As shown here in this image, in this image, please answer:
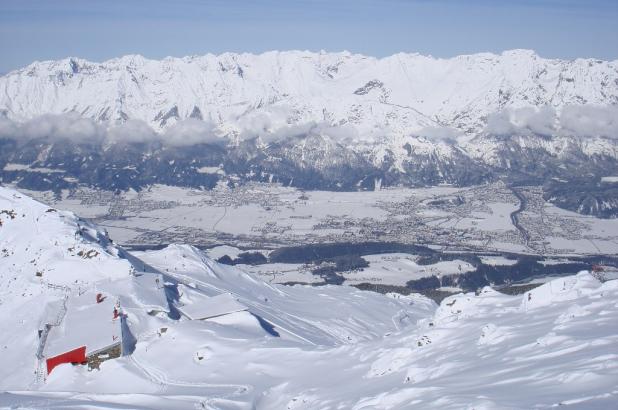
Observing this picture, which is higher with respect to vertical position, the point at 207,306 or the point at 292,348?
the point at 292,348

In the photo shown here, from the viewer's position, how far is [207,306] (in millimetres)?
42938

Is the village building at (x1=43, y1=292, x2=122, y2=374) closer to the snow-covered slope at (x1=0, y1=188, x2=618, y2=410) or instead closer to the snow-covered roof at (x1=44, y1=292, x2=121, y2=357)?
the snow-covered roof at (x1=44, y1=292, x2=121, y2=357)

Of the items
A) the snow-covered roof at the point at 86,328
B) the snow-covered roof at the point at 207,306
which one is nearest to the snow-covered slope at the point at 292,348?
the snow-covered roof at the point at 207,306

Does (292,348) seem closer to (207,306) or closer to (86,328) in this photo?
(86,328)

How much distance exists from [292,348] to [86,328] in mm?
10943

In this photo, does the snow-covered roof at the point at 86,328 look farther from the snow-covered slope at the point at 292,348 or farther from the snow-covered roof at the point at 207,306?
the snow-covered roof at the point at 207,306

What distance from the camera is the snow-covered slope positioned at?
21.1 meters

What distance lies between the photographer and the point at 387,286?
81750 mm

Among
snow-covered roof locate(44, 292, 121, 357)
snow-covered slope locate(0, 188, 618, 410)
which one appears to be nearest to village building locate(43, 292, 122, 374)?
snow-covered roof locate(44, 292, 121, 357)

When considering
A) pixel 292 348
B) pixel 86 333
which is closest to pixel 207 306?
pixel 86 333

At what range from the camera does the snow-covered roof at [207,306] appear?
40947mm

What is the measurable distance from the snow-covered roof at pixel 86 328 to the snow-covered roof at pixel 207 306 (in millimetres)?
4609

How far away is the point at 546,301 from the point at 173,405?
16.5 meters

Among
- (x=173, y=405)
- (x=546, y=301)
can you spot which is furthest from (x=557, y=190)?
(x=173, y=405)
